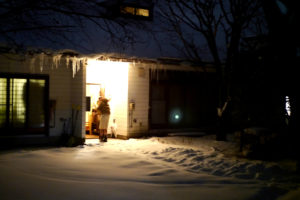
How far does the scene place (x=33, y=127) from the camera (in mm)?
11156

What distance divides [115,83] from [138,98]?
1248 millimetres

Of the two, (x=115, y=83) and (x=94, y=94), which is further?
(x=94, y=94)

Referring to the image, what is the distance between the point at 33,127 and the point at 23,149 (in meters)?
1.08

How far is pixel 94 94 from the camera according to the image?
15.2m

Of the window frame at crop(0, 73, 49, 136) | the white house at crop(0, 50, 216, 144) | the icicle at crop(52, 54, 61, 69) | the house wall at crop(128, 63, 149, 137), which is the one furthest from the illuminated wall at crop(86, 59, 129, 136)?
the window frame at crop(0, 73, 49, 136)

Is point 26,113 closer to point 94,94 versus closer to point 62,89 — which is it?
point 62,89

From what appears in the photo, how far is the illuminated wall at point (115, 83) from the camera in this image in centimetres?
1330

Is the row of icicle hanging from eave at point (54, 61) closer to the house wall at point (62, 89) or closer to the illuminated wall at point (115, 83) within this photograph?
the house wall at point (62, 89)

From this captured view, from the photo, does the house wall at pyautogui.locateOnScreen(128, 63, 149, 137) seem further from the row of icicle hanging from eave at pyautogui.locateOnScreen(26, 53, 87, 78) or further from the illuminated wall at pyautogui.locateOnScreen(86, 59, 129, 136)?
the row of icicle hanging from eave at pyautogui.locateOnScreen(26, 53, 87, 78)

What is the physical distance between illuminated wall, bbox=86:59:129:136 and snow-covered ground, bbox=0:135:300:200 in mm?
2815

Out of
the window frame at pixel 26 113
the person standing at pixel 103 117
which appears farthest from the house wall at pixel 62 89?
the person standing at pixel 103 117

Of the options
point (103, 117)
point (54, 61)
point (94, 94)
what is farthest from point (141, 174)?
point (94, 94)

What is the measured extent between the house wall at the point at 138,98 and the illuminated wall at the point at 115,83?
21 centimetres

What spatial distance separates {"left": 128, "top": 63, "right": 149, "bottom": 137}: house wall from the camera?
1325 cm
